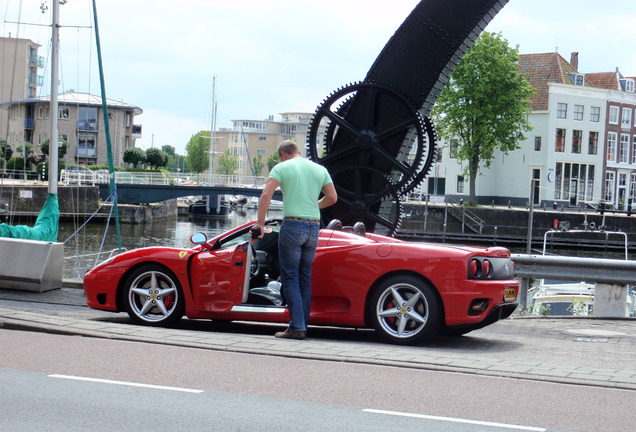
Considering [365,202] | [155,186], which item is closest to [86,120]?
[155,186]

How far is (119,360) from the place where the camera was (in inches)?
283

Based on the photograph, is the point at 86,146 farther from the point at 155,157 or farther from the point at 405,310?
the point at 405,310

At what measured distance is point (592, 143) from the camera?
263 ft

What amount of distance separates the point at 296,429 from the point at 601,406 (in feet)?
6.92

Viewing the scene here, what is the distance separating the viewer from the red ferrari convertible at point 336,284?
848cm

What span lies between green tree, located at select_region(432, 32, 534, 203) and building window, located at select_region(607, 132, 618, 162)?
13.4 m

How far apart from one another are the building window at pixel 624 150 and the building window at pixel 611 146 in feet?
2.46

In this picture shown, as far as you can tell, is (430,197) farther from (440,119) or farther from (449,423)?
(449,423)

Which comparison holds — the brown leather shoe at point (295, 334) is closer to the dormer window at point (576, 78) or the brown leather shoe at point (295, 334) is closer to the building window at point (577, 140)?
the building window at point (577, 140)

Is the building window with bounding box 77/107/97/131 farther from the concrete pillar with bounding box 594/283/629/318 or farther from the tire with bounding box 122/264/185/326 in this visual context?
the tire with bounding box 122/264/185/326

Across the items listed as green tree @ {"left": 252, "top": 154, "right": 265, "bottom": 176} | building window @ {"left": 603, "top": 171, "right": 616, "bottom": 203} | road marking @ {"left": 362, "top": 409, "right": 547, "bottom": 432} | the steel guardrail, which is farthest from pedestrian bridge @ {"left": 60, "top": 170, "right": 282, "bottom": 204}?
green tree @ {"left": 252, "top": 154, "right": 265, "bottom": 176}

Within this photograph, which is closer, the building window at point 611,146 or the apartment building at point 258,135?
the building window at point 611,146

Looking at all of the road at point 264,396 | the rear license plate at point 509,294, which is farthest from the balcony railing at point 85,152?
the road at point 264,396

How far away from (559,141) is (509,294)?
2877 inches
